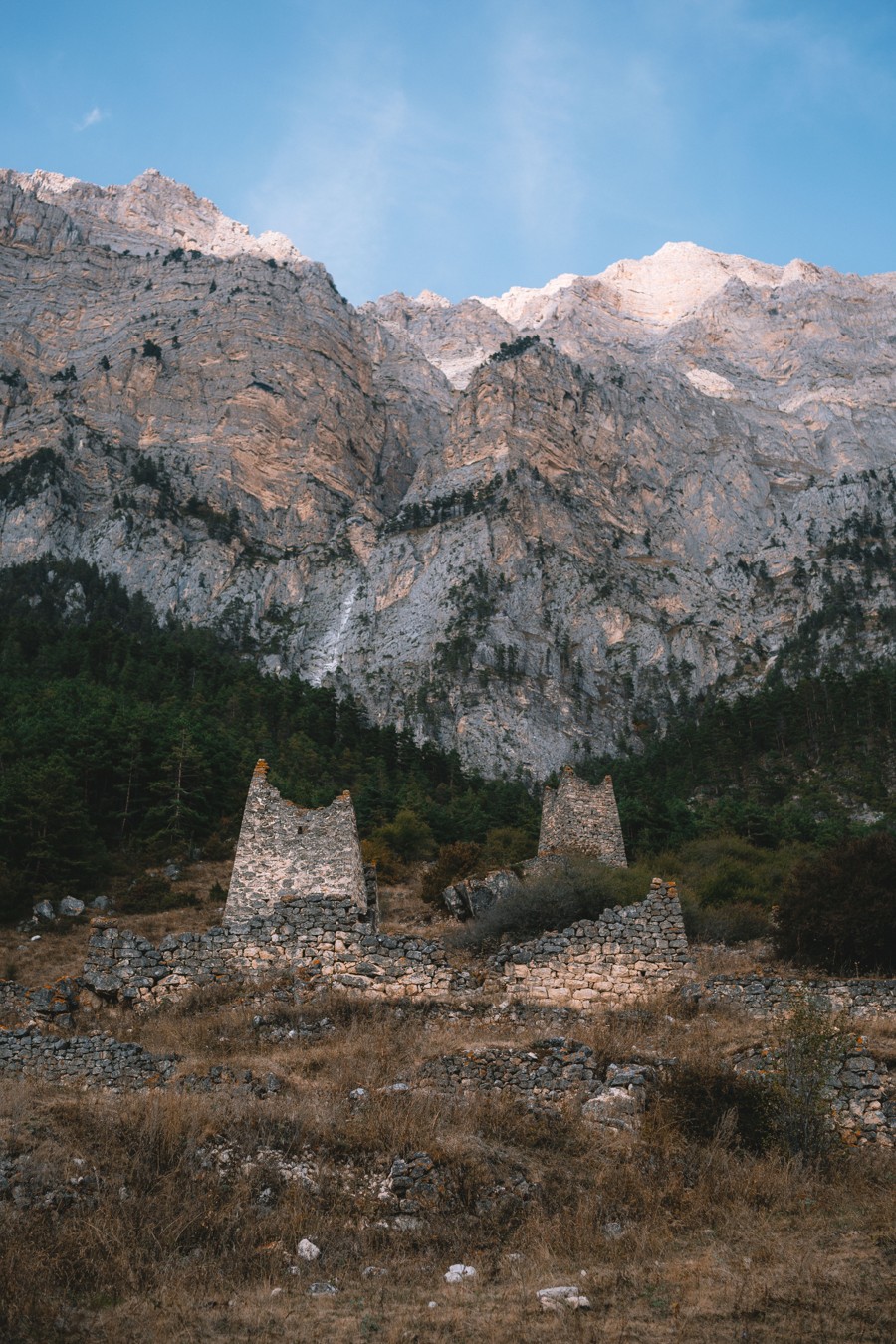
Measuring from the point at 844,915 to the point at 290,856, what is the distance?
11.2 meters

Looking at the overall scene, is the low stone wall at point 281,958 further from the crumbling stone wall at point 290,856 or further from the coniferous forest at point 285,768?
the coniferous forest at point 285,768

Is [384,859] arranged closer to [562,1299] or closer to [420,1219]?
[420,1219]

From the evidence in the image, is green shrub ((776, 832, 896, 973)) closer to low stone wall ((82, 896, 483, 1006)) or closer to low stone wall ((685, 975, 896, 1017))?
low stone wall ((685, 975, 896, 1017))

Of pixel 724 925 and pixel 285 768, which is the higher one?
pixel 285 768

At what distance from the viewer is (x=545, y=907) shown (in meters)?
17.5

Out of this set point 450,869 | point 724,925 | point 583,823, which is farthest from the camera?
point 450,869

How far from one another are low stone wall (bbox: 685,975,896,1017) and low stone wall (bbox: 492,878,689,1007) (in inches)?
30.6

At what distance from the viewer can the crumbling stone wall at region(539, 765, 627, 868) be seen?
1200 inches

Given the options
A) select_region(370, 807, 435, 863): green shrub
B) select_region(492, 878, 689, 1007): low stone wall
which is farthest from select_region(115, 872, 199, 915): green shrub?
select_region(492, 878, 689, 1007): low stone wall

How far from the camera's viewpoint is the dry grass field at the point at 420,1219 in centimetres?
637

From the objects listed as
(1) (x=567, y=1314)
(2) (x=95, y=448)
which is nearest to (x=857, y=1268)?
(1) (x=567, y=1314)

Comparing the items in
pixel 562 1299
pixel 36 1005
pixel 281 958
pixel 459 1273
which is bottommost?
pixel 459 1273

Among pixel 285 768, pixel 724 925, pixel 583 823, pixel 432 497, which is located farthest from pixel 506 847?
pixel 432 497

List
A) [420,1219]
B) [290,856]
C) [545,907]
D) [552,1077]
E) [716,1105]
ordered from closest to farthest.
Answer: [420,1219]
[716,1105]
[552,1077]
[545,907]
[290,856]
